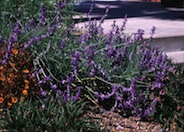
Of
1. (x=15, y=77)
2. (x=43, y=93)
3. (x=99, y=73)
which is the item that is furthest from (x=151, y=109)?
(x=15, y=77)

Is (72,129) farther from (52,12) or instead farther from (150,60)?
(52,12)

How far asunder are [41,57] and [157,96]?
120cm

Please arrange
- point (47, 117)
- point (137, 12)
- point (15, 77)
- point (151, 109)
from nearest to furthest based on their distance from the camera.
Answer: point (47, 117)
point (15, 77)
point (151, 109)
point (137, 12)

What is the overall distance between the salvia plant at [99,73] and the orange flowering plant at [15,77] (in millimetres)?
10

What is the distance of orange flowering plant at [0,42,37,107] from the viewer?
4.02 m

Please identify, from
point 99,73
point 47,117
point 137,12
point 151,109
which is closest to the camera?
point 47,117

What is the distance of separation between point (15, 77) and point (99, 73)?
820 mm

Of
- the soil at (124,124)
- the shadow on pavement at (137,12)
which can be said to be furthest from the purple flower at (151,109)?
the shadow on pavement at (137,12)

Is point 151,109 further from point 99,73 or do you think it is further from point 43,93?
point 43,93

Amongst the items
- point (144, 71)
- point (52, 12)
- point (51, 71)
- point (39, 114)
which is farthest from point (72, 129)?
point (52, 12)

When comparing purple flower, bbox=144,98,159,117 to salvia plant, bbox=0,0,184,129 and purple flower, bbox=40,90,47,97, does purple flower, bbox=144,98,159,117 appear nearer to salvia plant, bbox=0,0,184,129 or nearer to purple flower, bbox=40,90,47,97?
salvia plant, bbox=0,0,184,129

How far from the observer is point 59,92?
4.07 meters

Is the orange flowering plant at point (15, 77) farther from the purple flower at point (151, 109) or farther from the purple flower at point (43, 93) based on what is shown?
the purple flower at point (151, 109)

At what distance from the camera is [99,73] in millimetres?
4410
